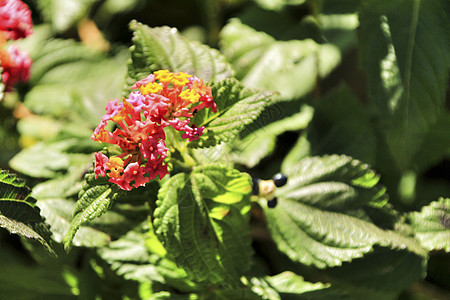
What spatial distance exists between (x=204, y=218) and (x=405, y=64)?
0.65m

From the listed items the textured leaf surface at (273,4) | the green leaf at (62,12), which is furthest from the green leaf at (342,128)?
the green leaf at (62,12)

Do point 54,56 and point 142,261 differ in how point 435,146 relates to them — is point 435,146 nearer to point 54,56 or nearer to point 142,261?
point 142,261

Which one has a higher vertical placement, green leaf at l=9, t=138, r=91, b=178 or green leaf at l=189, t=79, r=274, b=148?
green leaf at l=189, t=79, r=274, b=148

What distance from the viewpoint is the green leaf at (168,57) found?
105cm

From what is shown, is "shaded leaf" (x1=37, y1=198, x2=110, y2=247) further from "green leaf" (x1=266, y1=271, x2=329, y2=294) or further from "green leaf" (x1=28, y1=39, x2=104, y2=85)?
"green leaf" (x1=28, y1=39, x2=104, y2=85)

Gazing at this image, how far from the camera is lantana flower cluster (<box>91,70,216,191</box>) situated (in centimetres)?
85

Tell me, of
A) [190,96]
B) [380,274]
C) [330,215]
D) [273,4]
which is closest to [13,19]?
[190,96]

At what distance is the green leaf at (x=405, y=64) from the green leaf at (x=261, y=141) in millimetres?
313

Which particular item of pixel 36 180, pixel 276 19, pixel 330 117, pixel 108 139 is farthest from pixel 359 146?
pixel 36 180

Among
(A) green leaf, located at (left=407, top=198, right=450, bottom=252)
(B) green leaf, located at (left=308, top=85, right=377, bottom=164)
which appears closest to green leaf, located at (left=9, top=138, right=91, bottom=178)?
(B) green leaf, located at (left=308, top=85, right=377, bottom=164)

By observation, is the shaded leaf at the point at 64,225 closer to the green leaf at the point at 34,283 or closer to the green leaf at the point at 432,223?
the green leaf at the point at 34,283

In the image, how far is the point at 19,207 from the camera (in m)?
0.96

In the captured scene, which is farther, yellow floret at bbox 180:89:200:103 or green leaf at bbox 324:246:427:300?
green leaf at bbox 324:246:427:300

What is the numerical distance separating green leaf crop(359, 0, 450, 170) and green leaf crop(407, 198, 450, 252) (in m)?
0.15
